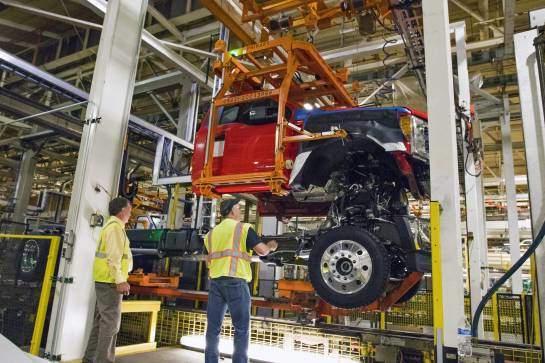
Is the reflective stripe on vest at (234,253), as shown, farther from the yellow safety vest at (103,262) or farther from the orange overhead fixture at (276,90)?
the yellow safety vest at (103,262)

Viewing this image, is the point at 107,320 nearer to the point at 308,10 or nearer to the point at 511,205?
the point at 308,10

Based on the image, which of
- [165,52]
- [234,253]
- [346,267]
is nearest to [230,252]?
[234,253]

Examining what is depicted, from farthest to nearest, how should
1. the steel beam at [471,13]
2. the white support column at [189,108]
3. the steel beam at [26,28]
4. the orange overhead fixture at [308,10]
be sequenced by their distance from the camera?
1. the steel beam at [26,28]
2. the white support column at [189,108]
3. the steel beam at [471,13]
4. the orange overhead fixture at [308,10]

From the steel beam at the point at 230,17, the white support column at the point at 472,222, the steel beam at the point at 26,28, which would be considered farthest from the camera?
the steel beam at the point at 26,28

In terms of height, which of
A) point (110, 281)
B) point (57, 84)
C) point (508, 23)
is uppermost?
point (508, 23)

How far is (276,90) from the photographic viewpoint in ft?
14.8

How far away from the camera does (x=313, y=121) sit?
429 cm

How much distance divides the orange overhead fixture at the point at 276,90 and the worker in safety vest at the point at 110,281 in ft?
4.06

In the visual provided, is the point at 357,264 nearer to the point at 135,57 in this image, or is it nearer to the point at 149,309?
the point at 149,309

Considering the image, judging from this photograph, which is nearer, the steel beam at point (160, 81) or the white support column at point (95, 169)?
the white support column at point (95, 169)

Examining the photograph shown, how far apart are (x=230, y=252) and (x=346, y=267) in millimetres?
1023

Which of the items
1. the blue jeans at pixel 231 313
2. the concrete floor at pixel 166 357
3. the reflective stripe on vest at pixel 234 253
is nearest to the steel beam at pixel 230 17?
the reflective stripe on vest at pixel 234 253

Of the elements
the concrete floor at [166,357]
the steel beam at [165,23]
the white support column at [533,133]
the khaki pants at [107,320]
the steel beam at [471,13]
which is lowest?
the concrete floor at [166,357]

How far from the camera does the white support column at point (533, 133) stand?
2965mm
